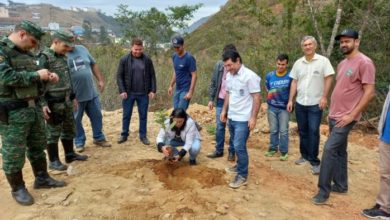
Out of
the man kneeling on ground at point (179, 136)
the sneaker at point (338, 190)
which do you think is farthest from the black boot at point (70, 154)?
the sneaker at point (338, 190)

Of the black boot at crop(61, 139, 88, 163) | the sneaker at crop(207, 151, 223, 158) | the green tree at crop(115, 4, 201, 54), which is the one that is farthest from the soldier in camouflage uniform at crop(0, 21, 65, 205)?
the green tree at crop(115, 4, 201, 54)

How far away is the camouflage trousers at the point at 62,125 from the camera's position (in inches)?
181

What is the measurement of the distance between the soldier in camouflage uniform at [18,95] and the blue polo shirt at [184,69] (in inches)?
89.9

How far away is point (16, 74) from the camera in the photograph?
140 inches

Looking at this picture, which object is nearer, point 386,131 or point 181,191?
point 386,131

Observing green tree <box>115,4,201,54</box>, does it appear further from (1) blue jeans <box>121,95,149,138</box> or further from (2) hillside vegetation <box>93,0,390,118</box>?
(1) blue jeans <box>121,95,149,138</box>

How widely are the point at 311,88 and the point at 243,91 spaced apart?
3.28 feet

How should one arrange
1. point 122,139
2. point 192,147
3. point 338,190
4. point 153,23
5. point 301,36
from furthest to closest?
point 153,23 → point 301,36 → point 122,139 → point 192,147 → point 338,190

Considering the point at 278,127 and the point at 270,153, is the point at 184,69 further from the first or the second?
the point at 270,153

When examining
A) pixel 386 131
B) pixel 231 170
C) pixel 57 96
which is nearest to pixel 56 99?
pixel 57 96

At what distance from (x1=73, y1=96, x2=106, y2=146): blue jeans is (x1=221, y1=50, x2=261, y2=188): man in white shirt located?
2148 mm

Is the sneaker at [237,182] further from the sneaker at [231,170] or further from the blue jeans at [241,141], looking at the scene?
the sneaker at [231,170]

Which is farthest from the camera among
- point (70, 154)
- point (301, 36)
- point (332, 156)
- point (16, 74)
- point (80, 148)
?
point (301, 36)

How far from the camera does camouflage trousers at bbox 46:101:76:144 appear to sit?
4.60 m
